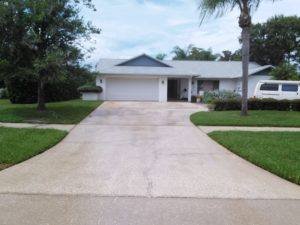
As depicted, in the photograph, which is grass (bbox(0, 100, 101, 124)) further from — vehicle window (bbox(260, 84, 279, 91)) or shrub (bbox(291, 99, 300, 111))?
vehicle window (bbox(260, 84, 279, 91))

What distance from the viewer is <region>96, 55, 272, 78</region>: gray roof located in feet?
117

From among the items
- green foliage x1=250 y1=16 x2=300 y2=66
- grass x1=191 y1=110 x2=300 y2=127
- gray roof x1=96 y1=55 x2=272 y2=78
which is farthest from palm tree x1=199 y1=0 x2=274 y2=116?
green foliage x1=250 y1=16 x2=300 y2=66

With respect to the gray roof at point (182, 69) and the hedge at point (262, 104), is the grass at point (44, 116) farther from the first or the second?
the gray roof at point (182, 69)

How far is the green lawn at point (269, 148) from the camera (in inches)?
368

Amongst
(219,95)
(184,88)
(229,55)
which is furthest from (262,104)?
(229,55)

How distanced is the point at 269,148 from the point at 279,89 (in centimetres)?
1841

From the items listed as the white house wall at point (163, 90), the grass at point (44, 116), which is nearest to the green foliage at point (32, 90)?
the grass at point (44, 116)

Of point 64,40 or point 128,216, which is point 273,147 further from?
point 64,40

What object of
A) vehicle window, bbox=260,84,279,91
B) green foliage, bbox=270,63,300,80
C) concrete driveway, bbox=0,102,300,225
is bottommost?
concrete driveway, bbox=0,102,300,225

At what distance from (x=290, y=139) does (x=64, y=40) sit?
37.8 feet

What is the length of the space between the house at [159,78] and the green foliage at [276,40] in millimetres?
16019

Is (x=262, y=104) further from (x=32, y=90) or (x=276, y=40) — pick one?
(x=276, y=40)

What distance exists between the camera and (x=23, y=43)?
1919 centimetres

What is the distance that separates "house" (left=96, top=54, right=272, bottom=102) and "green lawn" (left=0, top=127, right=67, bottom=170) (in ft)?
65.4
